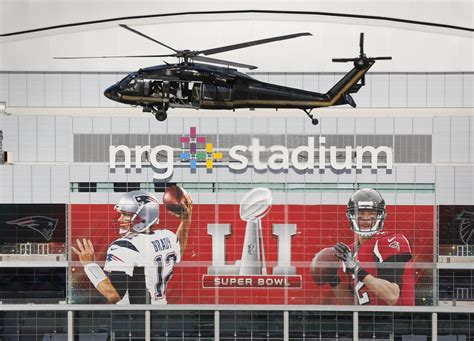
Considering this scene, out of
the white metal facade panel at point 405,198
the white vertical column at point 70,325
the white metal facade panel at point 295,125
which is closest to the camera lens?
the white metal facade panel at point 295,125

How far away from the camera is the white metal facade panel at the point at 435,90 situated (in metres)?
31.1

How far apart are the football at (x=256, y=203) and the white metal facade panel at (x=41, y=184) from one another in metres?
5.59

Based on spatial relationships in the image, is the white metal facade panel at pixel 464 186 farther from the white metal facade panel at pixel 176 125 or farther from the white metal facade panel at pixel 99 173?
the white metal facade panel at pixel 99 173

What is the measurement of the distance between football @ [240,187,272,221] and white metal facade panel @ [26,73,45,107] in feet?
21.2

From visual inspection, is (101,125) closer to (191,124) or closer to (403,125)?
(191,124)

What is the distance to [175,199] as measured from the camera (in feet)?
104

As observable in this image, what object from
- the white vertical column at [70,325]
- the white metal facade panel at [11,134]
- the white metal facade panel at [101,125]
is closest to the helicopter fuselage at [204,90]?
the white metal facade panel at [101,125]

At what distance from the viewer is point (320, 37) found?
1225 inches

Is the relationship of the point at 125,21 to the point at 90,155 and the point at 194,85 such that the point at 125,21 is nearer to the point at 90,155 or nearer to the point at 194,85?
the point at 90,155

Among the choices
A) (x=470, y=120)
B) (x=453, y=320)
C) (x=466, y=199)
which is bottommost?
(x=453, y=320)

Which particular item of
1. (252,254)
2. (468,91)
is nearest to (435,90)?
(468,91)

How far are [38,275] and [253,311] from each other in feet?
20.8

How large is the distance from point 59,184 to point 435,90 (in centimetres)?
1109

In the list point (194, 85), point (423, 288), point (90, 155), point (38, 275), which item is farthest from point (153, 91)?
point (423, 288)
